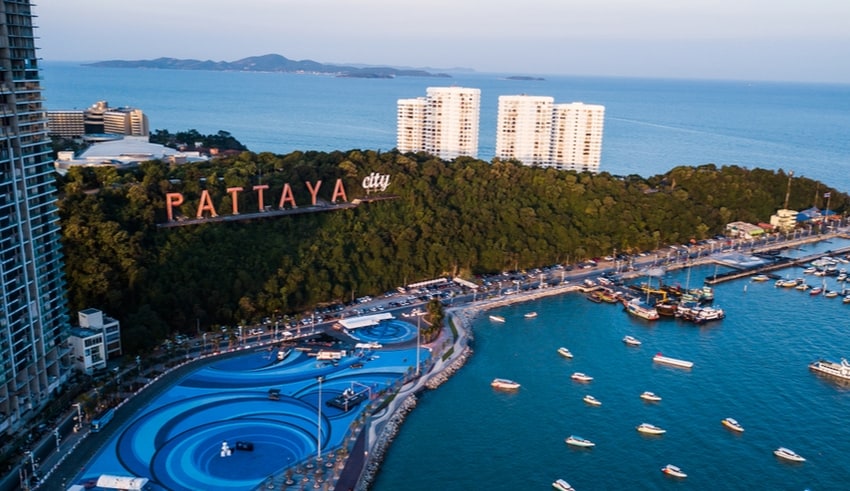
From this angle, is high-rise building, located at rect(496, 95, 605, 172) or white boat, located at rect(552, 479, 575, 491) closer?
white boat, located at rect(552, 479, 575, 491)

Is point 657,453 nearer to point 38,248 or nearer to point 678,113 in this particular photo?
point 38,248

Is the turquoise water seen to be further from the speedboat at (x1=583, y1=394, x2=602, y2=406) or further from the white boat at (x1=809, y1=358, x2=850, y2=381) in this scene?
the white boat at (x1=809, y1=358, x2=850, y2=381)

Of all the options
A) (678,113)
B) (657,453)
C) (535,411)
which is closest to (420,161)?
(535,411)

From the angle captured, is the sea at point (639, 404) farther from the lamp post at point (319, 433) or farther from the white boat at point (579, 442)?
the lamp post at point (319, 433)

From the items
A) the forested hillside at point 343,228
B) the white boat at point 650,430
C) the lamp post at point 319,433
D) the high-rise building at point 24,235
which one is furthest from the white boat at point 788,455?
the high-rise building at point 24,235

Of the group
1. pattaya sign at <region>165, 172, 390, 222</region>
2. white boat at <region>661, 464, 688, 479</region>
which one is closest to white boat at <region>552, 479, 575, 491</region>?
white boat at <region>661, 464, 688, 479</region>

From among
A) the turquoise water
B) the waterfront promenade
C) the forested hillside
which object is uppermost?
the forested hillside
